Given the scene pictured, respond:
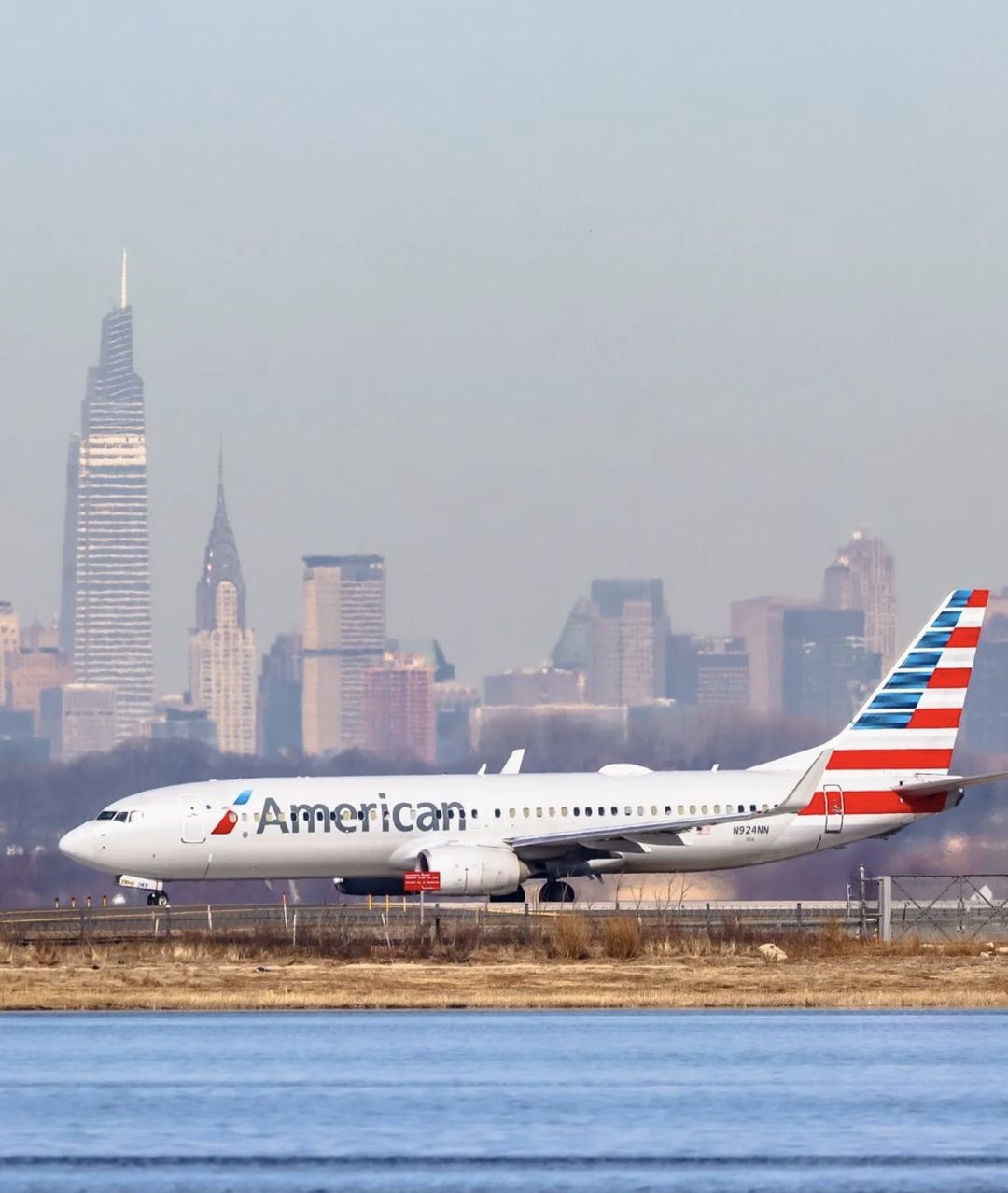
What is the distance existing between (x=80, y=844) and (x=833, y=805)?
2119cm

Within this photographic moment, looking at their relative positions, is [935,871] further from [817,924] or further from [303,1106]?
[303,1106]

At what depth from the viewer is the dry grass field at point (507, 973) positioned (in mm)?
53344

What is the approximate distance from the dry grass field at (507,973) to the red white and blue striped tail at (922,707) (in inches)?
776

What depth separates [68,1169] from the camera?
3222 centimetres

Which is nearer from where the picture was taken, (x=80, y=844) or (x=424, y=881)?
(x=424, y=881)

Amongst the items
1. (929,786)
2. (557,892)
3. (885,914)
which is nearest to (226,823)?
(557,892)

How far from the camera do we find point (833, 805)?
8150 cm

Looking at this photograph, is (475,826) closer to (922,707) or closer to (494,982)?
(922,707)

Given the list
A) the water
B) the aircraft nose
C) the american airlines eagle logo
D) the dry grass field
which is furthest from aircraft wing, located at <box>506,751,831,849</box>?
the water

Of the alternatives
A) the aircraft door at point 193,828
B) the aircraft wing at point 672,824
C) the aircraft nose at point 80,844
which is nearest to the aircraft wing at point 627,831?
the aircraft wing at point 672,824

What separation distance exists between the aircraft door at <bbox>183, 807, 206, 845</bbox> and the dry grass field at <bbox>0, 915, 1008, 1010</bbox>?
42.0ft

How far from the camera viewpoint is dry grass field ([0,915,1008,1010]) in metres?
53.3

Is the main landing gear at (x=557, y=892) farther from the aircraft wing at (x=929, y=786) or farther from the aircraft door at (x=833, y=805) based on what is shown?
the aircraft wing at (x=929, y=786)

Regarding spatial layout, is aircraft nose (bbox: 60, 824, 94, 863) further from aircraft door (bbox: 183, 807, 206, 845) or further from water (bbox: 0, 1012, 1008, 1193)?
water (bbox: 0, 1012, 1008, 1193)
